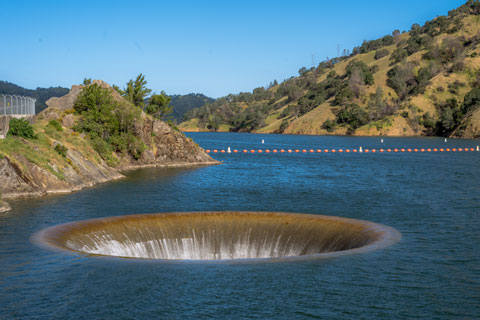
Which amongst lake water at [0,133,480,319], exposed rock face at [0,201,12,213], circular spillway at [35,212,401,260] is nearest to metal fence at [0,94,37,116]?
lake water at [0,133,480,319]

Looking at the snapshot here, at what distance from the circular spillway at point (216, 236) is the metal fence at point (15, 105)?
76.9 feet

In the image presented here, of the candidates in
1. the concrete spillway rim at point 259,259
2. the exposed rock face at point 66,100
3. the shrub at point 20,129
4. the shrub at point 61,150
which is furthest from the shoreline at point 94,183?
the exposed rock face at point 66,100

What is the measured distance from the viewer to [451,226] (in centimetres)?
3391

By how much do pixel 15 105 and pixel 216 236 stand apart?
3303 cm

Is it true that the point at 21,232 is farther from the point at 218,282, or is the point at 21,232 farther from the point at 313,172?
the point at 313,172

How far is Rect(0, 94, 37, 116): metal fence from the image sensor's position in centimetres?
4975

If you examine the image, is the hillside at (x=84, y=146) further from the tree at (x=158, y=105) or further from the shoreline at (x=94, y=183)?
the tree at (x=158, y=105)

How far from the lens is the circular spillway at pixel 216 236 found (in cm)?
2980

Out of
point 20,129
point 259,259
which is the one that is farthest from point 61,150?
point 259,259

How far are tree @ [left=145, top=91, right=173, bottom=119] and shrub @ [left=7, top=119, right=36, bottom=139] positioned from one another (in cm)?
5010

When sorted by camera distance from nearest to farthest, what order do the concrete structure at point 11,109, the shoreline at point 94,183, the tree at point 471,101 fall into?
1. the shoreline at point 94,183
2. the concrete structure at point 11,109
3. the tree at point 471,101

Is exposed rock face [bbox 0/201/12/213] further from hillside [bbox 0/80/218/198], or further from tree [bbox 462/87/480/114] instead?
tree [bbox 462/87/480/114]

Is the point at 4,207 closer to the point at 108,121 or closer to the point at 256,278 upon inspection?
the point at 256,278

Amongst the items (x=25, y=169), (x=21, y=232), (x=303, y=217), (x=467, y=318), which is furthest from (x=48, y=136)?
(x=467, y=318)
